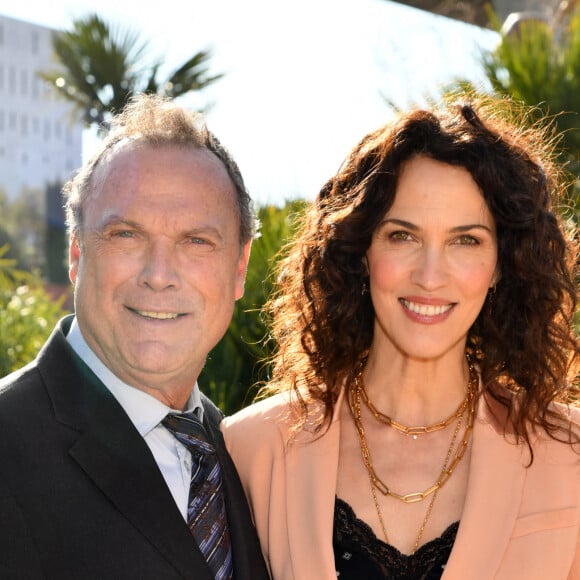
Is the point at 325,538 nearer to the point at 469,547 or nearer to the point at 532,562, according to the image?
the point at 469,547

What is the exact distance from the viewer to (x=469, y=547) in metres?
2.45

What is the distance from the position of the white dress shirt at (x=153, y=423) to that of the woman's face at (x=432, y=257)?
0.82m

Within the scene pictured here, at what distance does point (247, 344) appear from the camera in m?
3.93

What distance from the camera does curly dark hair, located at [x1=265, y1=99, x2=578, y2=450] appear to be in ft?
8.93

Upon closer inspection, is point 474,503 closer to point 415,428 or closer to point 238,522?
point 415,428

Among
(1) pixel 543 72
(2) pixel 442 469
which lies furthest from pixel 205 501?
(1) pixel 543 72

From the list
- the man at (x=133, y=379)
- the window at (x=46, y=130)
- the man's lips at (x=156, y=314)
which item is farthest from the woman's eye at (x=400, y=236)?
the window at (x=46, y=130)

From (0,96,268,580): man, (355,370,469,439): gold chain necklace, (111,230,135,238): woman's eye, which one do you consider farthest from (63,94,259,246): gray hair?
(355,370,469,439): gold chain necklace

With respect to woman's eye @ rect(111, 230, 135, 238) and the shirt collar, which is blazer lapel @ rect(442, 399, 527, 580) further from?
A: woman's eye @ rect(111, 230, 135, 238)

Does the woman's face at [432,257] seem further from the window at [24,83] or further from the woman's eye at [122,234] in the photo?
A: the window at [24,83]

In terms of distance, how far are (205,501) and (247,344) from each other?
170cm

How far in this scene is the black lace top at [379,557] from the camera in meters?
2.50

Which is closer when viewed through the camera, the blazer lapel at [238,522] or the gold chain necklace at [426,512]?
the blazer lapel at [238,522]

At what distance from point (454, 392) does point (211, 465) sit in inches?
34.9
